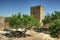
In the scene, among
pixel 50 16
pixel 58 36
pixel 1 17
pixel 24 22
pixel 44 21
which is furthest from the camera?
pixel 44 21

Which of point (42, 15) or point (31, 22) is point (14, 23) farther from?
point (42, 15)

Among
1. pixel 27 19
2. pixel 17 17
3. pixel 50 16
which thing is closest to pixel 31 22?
pixel 27 19

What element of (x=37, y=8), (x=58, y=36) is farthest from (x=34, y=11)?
(x=58, y=36)

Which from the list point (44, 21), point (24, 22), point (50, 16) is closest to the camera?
point (24, 22)

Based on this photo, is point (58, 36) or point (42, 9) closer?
point (58, 36)

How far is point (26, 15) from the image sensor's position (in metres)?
30.0

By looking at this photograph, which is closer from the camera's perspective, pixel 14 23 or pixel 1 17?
pixel 14 23

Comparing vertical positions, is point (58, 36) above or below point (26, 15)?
below

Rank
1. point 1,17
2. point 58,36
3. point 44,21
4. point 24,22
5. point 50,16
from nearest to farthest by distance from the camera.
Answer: point 58,36
point 24,22
point 1,17
point 50,16
point 44,21

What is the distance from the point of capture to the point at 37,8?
1967 inches

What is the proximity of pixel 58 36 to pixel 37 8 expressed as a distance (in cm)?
3192

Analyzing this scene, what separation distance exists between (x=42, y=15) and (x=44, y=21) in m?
2.99

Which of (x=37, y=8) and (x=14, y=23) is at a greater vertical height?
(x=37, y=8)

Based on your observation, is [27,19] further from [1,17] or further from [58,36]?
[58,36]
